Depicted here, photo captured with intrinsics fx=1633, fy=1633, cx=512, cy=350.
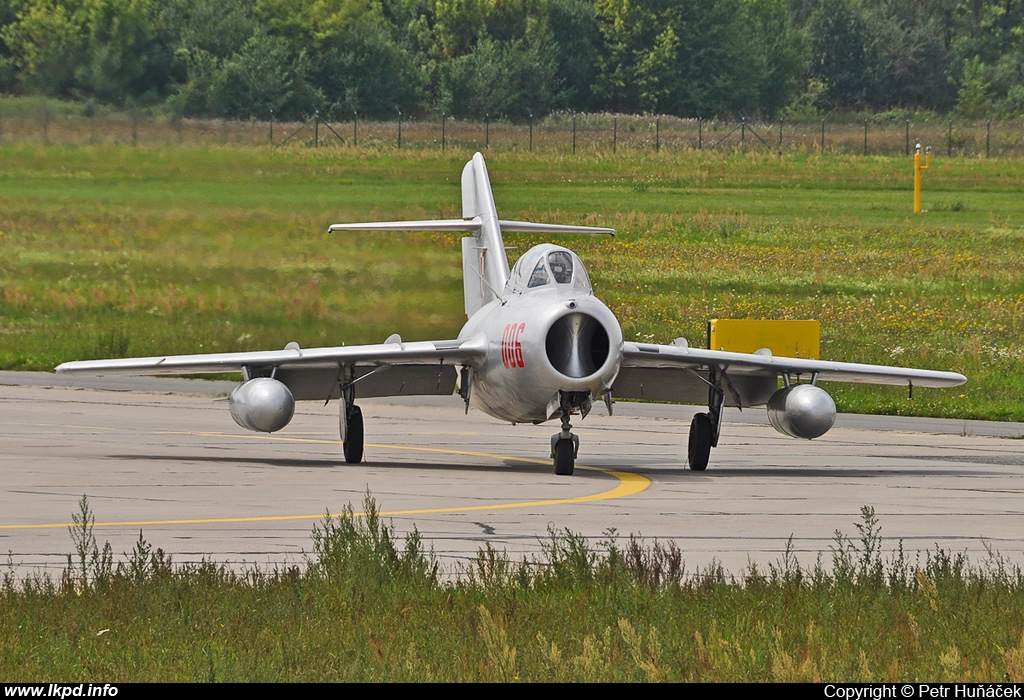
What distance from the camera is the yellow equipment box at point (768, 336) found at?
97.6 feet

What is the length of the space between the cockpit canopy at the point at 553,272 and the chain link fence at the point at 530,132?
15.2m

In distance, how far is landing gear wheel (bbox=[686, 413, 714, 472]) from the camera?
21531 mm

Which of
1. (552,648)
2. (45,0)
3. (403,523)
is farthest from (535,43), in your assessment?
(552,648)

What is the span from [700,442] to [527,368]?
10.5ft

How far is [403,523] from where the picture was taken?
15.8 metres

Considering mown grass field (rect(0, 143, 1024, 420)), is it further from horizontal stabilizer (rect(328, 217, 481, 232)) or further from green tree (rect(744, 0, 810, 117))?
green tree (rect(744, 0, 810, 117))

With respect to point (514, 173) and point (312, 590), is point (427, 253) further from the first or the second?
point (514, 173)

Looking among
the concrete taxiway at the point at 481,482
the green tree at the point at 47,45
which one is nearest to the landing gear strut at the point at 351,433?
the concrete taxiway at the point at 481,482

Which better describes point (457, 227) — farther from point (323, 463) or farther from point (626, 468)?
point (626, 468)

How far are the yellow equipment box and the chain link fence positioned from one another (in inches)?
477

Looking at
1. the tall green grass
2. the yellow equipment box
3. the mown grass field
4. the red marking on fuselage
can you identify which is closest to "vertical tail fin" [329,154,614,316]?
the red marking on fuselage

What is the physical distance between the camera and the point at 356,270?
35969mm

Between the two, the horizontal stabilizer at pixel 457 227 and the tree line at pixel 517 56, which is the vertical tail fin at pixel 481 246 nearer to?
the horizontal stabilizer at pixel 457 227

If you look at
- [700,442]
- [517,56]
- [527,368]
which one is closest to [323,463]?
[527,368]
